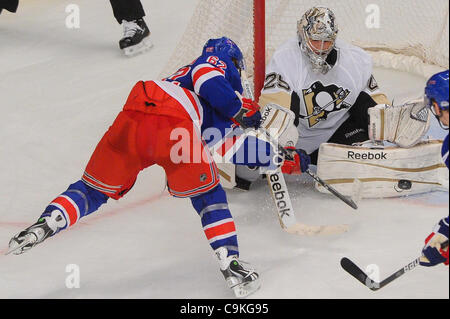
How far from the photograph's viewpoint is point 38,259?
2.97 metres

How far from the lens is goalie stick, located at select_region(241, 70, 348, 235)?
3041 millimetres

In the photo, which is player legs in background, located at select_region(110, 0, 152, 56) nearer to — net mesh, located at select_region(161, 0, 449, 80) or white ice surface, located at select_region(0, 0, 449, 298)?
white ice surface, located at select_region(0, 0, 449, 298)

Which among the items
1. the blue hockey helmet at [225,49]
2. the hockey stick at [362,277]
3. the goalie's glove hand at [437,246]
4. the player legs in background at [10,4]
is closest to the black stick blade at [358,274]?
the hockey stick at [362,277]

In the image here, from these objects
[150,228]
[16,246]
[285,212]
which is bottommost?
[150,228]

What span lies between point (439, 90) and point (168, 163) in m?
0.91

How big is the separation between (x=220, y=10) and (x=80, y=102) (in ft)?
2.90

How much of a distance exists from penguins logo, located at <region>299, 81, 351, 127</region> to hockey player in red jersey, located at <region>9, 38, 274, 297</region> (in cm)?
64

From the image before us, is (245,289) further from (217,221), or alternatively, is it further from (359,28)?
(359,28)

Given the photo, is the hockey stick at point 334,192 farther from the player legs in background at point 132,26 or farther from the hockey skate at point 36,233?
the player legs in background at point 132,26

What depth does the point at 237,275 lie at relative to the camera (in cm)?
267

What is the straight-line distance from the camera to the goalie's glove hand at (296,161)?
3.06 metres

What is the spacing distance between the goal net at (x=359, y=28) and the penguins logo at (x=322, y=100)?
595 mm

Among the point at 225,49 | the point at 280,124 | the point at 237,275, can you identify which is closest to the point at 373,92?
the point at 280,124
